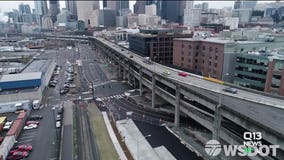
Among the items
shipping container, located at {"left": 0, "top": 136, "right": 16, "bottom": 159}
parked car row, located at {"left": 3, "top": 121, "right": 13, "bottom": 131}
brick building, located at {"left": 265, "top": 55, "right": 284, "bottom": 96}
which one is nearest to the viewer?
shipping container, located at {"left": 0, "top": 136, "right": 16, "bottom": 159}

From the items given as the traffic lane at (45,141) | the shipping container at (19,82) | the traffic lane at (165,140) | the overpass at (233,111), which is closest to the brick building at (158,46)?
the overpass at (233,111)

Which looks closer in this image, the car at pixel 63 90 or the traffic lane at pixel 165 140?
the traffic lane at pixel 165 140

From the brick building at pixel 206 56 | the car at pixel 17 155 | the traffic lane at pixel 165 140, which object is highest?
the brick building at pixel 206 56

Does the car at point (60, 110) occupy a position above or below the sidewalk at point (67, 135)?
above

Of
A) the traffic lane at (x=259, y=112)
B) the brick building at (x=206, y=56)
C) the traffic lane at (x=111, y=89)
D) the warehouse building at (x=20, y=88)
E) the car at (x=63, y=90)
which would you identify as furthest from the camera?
the traffic lane at (x=111, y=89)

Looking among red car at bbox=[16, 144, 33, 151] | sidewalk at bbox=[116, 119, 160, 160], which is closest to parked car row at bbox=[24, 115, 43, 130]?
red car at bbox=[16, 144, 33, 151]

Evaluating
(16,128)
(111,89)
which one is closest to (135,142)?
(16,128)

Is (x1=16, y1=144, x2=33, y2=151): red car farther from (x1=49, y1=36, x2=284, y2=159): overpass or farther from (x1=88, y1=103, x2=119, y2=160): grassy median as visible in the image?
(x1=49, y1=36, x2=284, y2=159): overpass

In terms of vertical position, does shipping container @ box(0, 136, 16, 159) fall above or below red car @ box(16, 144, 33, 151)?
above

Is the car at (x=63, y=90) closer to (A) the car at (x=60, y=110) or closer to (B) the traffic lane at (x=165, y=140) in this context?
(A) the car at (x=60, y=110)
